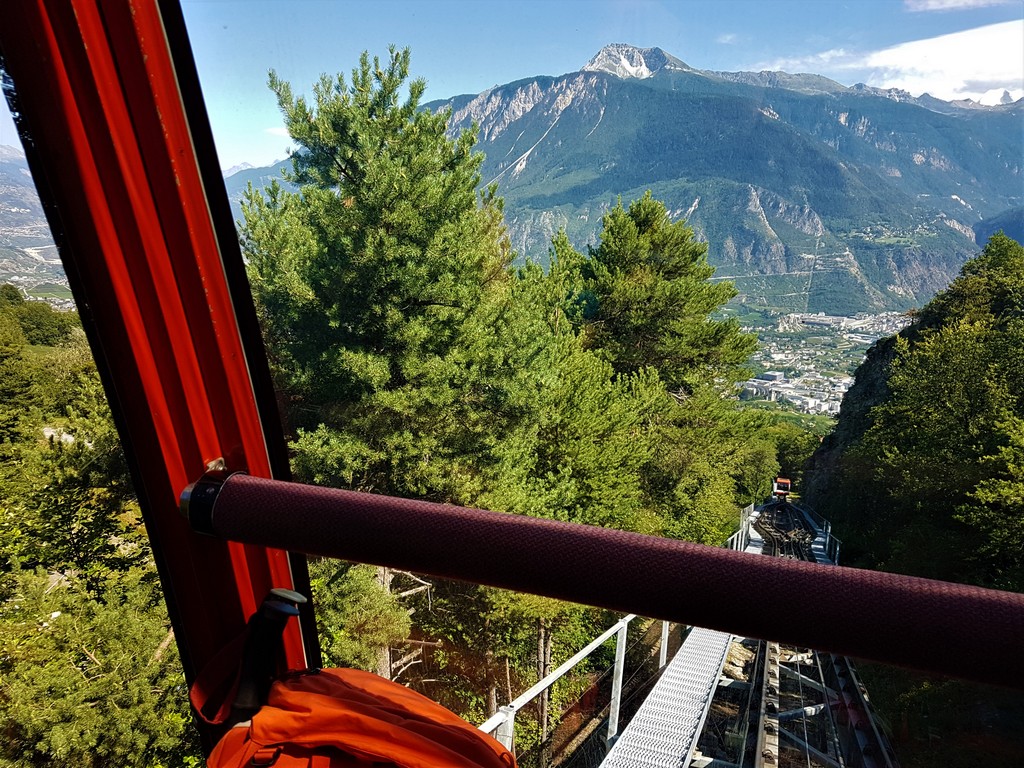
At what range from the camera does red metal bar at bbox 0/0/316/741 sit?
59cm

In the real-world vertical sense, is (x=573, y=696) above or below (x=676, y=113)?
below

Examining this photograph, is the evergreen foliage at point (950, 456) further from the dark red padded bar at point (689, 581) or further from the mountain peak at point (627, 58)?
the mountain peak at point (627, 58)

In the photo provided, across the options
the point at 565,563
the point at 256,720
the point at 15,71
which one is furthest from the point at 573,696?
the point at 15,71

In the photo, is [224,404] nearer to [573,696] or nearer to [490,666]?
[573,696]

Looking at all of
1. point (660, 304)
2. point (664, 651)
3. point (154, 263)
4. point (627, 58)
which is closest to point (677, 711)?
point (664, 651)

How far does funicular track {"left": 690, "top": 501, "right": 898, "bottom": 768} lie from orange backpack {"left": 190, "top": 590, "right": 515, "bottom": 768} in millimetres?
634

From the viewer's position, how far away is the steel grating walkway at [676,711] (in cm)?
206

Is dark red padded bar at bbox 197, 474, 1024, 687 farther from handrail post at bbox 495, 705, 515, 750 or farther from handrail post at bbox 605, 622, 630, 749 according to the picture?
handrail post at bbox 605, 622, 630, 749

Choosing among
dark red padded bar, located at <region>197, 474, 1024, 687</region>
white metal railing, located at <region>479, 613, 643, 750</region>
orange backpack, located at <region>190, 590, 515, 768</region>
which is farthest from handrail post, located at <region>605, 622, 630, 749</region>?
dark red padded bar, located at <region>197, 474, 1024, 687</region>

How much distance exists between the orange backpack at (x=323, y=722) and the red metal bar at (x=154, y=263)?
0.09 metres

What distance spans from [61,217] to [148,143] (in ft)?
0.40

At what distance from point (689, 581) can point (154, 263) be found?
649 millimetres

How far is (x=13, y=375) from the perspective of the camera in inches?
118

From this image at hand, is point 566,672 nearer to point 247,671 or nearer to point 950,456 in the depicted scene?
point 247,671
